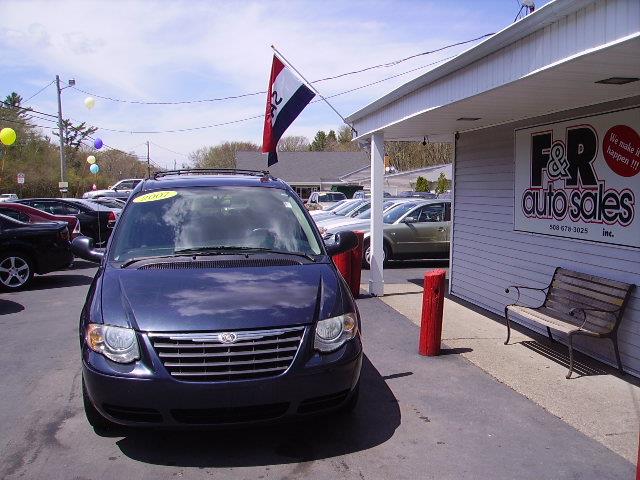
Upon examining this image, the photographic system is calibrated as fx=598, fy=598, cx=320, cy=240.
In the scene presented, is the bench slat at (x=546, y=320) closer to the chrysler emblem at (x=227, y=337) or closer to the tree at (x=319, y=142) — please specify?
the chrysler emblem at (x=227, y=337)

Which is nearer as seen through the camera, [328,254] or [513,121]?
[328,254]

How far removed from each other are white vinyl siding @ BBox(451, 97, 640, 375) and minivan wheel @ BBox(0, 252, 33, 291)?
750 cm

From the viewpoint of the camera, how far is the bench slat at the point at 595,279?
5673 mm

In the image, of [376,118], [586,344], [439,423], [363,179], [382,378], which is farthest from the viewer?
[363,179]

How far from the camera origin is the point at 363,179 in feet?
155

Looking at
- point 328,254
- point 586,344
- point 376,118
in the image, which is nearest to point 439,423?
point 328,254

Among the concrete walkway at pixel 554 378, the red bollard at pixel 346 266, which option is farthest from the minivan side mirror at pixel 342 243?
the red bollard at pixel 346 266

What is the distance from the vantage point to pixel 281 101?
1082 centimetres

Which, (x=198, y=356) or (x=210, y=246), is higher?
(x=210, y=246)

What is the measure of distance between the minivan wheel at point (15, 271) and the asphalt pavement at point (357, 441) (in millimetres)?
5404

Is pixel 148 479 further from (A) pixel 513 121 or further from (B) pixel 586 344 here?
(A) pixel 513 121

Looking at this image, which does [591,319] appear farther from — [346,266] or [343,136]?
[343,136]

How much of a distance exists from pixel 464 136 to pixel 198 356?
703 cm

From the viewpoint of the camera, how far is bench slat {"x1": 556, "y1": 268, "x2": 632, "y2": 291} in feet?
18.6
